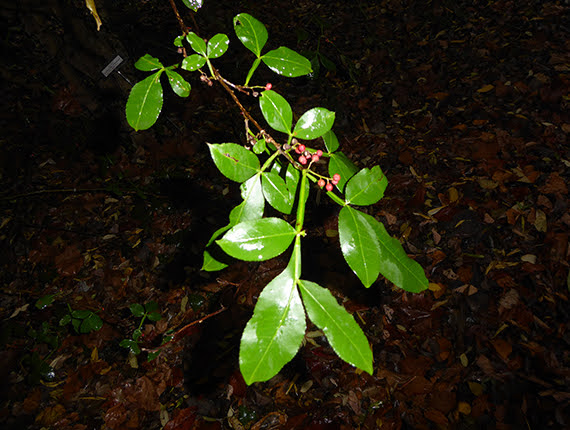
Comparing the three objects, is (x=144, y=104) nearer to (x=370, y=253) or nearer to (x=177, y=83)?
(x=177, y=83)

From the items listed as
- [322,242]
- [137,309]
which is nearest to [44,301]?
[137,309]

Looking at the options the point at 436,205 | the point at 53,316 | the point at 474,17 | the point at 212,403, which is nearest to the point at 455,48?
the point at 474,17

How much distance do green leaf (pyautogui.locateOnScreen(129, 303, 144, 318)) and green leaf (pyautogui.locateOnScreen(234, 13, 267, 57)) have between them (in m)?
1.96

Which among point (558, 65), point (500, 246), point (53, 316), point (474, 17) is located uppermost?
point (474, 17)

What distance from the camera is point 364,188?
644 mm

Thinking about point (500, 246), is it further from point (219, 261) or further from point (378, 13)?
point (378, 13)

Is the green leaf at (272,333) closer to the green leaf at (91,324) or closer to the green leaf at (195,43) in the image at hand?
the green leaf at (195,43)

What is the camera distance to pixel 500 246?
2.06 metres

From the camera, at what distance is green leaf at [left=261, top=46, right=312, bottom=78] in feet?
2.43

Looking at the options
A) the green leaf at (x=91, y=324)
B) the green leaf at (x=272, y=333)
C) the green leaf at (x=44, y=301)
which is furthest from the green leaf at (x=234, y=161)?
the green leaf at (x=44, y=301)

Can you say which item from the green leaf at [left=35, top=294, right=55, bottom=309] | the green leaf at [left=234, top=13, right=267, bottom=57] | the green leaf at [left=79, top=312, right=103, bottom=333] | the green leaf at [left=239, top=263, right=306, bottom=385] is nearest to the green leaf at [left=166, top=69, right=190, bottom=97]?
the green leaf at [left=234, top=13, right=267, bottom=57]

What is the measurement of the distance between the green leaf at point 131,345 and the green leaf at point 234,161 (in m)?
1.93

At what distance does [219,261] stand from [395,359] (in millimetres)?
1565

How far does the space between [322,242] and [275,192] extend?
1691 millimetres
